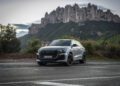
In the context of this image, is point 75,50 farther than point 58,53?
Yes

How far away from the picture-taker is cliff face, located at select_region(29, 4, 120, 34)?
131 meters

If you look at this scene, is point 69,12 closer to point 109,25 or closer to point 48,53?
point 109,25

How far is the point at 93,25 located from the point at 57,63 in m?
89.5

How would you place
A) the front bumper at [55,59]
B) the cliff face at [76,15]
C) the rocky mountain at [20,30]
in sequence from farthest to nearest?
the cliff face at [76,15] < the rocky mountain at [20,30] < the front bumper at [55,59]

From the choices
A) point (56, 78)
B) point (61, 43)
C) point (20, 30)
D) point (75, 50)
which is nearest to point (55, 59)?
point (61, 43)

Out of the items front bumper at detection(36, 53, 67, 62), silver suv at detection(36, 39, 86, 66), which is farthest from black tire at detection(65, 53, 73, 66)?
front bumper at detection(36, 53, 67, 62)

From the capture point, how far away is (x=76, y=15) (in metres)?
146

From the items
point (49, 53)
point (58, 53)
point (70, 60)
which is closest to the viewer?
point (49, 53)

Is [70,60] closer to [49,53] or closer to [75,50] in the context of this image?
[75,50]

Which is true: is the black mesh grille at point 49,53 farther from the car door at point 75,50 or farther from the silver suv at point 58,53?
the car door at point 75,50

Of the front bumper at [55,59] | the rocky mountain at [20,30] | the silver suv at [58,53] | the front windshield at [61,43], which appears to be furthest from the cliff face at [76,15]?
the front bumper at [55,59]

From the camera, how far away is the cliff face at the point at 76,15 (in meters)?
131

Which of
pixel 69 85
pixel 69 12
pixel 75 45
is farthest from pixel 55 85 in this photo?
pixel 69 12

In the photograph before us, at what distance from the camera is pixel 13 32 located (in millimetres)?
72938
